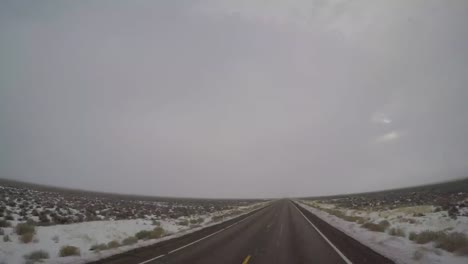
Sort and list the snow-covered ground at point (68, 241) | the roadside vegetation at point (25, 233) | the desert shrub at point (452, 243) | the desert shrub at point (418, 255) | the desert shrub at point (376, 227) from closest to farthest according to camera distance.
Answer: the desert shrub at point (418, 255) < the desert shrub at point (452, 243) < the snow-covered ground at point (68, 241) < the roadside vegetation at point (25, 233) < the desert shrub at point (376, 227)

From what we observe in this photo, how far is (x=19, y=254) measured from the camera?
11070mm

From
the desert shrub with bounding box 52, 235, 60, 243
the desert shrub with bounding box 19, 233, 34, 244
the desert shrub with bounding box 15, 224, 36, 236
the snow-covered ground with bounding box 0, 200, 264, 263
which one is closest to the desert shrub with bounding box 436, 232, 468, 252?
the snow-covered ground with bounding box 0, 200, 264, 263

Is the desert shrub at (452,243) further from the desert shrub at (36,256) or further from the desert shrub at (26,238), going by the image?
the desert shrub at (26,238)

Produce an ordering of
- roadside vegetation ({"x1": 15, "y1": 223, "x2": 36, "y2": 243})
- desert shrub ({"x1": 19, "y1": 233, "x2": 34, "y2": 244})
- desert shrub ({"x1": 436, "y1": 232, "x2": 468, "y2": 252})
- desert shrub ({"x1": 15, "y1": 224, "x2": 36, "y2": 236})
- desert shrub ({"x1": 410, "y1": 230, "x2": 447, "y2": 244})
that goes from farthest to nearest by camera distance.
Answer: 1. desert shrub ({"x1": 15, "y1": 224, "x2": 36, "y2": 236})
2. roadside vegetation ({"x1": 15, "y1": 223, "x2": 36, "y2": 243})
3. desert shrub ({"x1": 19, "y1": 233, "x2": 34, "y2": 244})
4. desert shrub ({"x1": 410, "y1": 230, "x2": 447, "y2": 244})
5. desert shrub ({"x1": 436, "y1": 232, "x2": 468, "y2": 252})

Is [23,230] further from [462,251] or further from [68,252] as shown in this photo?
[462,251]

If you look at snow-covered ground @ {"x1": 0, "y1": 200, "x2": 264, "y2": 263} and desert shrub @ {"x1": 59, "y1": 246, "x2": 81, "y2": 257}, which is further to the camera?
desert shrub @ {"x1": 59, "y1": 246, "x2": 81, "y2": 257}

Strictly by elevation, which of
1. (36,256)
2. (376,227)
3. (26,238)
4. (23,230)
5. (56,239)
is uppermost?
(23,230)

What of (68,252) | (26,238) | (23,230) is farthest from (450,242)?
(23,230)

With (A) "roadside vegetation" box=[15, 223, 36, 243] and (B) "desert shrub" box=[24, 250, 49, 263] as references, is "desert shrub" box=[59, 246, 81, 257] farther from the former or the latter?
(A) "roadside vegetation" box=[15, 223, 36, 243]

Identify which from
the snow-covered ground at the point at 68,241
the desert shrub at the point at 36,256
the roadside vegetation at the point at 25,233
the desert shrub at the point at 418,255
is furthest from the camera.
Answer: the roadside vegetation at the point at 25,233

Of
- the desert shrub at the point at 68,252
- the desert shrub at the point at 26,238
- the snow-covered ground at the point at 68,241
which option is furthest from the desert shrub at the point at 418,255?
the desert shrub at the point at 26,238

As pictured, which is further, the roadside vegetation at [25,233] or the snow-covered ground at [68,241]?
the roadside vegetation at [25,233]

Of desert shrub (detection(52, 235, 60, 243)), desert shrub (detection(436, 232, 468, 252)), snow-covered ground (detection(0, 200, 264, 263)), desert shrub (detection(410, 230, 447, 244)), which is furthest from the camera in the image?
desert shrub (detection(52, 235, 60, 243))

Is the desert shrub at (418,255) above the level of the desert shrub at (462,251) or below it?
below
